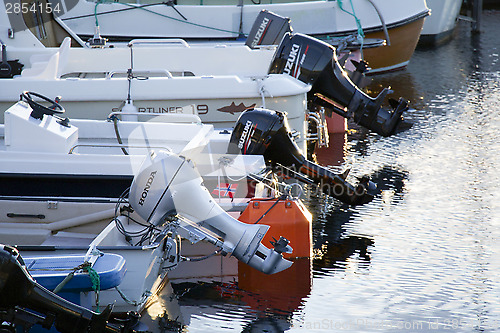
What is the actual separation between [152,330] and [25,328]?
2.85ft

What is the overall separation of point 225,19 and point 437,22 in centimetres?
485

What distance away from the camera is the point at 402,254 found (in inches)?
216

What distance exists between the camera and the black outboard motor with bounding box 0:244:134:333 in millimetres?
3660

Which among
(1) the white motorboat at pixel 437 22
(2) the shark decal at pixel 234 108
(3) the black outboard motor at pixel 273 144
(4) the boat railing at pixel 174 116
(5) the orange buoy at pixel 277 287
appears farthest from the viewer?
(1) the white motorboat at pixel 437 22

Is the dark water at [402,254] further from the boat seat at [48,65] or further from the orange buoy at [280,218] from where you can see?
the boat seat at [48,65]

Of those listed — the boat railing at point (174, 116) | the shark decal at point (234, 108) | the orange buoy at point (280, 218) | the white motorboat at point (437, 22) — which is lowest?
the white motorboat at point (437, 22)

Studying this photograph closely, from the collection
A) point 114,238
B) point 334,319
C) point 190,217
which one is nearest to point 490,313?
point 334,319

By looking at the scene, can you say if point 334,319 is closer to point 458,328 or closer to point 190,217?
point 458,328

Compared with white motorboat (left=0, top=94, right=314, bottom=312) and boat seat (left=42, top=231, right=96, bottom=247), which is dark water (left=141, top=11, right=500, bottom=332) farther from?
boat seat (left=42, top=231, right=96, bottom=247)

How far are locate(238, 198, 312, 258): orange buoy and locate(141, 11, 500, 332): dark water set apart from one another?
9.6 inches

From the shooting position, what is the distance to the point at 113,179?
5121 millimetres

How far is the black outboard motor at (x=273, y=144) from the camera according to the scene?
5695 millimetres

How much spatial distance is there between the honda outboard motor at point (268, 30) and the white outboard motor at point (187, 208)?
4177 millimetres

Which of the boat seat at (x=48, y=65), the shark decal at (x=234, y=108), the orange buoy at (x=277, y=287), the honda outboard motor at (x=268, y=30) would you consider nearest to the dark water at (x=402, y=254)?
the orange buoy at (x=277, y=287)
